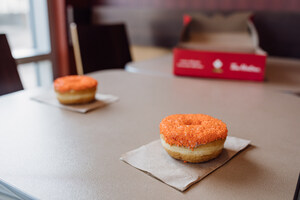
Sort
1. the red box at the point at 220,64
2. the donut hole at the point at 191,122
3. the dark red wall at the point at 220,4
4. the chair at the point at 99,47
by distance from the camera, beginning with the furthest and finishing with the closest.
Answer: the dark red wall at the point at 220,4, the chair at the point at 99,47, the red box at the point at 220,64, the donut hole at the point at 191,122

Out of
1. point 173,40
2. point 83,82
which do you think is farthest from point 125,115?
point 173,40

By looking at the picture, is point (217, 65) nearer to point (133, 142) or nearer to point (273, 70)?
point (273, 70)

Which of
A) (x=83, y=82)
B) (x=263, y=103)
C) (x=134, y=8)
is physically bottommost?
(x=263, y=103)

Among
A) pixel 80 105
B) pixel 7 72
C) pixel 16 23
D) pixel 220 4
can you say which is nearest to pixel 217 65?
pixel 80 105

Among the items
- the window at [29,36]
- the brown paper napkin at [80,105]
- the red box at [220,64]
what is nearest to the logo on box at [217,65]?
the red box at [220,64]

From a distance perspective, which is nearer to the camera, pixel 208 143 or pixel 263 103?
pixel 208 143

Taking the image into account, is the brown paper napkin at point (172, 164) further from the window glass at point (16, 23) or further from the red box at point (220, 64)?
the window glass at point (16, 23)

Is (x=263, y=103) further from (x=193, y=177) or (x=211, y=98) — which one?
(x=193, y=177)
